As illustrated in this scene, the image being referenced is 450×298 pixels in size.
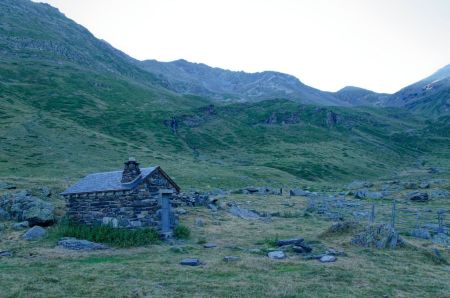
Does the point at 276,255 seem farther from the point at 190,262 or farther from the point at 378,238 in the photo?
the point at 378,238

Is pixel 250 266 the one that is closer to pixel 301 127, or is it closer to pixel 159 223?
pixel 159 223

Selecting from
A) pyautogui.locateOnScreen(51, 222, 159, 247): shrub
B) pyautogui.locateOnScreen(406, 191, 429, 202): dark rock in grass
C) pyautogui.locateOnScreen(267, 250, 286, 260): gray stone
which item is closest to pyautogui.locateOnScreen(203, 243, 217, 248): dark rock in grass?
pyautogui.locateOnScreen(51, 222, 159, 247): shrub

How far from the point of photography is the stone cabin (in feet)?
79.2

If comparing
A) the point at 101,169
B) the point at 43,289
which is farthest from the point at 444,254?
the point at 101,169

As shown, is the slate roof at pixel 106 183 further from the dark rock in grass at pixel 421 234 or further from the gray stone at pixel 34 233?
the dark rock in grass at pixel 421 234

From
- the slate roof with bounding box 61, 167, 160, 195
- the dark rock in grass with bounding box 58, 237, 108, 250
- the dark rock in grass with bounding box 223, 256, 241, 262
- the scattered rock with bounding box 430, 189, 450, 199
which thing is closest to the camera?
the dark rock in grass with bounding box 223, 256, 241, 262

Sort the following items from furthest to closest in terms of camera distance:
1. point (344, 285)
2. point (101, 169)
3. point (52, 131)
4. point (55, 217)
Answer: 1. point (52, 131)
2. point (101, 169)
3. point (55, 217)
4. point (344, 285)

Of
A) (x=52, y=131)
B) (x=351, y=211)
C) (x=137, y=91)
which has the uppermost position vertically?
(x=137, y=91)

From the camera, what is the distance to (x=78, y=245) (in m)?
21.5

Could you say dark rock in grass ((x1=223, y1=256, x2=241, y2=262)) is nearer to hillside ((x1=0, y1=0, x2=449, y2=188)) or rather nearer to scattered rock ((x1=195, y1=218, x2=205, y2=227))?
scattered rock ((x1=195, y1=218, x2=205, y2=227))

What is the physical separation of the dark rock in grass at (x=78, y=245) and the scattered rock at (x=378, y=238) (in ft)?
46.2

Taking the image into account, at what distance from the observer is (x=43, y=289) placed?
14.0 meters

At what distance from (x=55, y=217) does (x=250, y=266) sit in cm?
1552

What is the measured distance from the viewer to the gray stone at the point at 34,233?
2281cm
